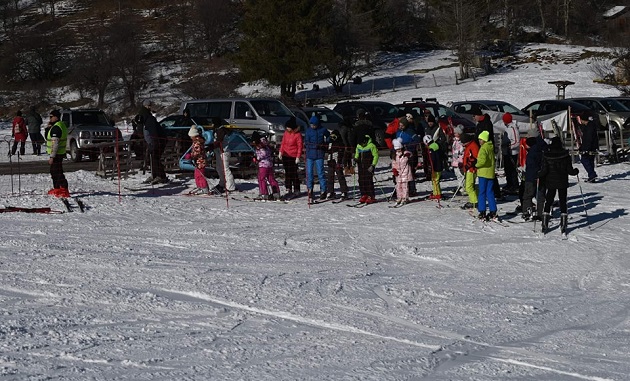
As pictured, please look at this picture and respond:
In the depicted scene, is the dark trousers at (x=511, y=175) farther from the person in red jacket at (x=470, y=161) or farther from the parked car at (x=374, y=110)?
the parked car at (x=374, y=110)

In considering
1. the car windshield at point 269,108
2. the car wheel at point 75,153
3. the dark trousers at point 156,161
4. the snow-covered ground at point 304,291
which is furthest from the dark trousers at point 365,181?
the car wheel at point 75,153

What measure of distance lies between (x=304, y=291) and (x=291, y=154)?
7581 millimetres

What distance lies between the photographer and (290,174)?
1981cm

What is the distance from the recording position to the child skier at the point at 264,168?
1891cm

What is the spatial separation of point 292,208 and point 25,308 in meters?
8.56

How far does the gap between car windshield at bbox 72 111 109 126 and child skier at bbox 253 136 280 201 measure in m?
11.1

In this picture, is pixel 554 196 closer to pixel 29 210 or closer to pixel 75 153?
pixel 29 210

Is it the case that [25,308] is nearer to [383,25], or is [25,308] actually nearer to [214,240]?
[214,240]

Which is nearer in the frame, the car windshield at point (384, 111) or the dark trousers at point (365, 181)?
the dark trousers at point (365, 181)

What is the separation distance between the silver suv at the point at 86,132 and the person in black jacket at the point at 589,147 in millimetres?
12307

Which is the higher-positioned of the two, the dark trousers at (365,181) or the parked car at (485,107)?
the parked car at (485,107)

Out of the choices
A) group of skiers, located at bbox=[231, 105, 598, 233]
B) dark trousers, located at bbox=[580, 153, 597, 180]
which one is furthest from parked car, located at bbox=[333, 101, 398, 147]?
dark trousers, located at bbox=[580, 153, 597, 180]

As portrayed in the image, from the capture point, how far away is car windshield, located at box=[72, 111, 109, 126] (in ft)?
94.8

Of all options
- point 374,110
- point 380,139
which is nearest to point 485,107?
point 374,110
